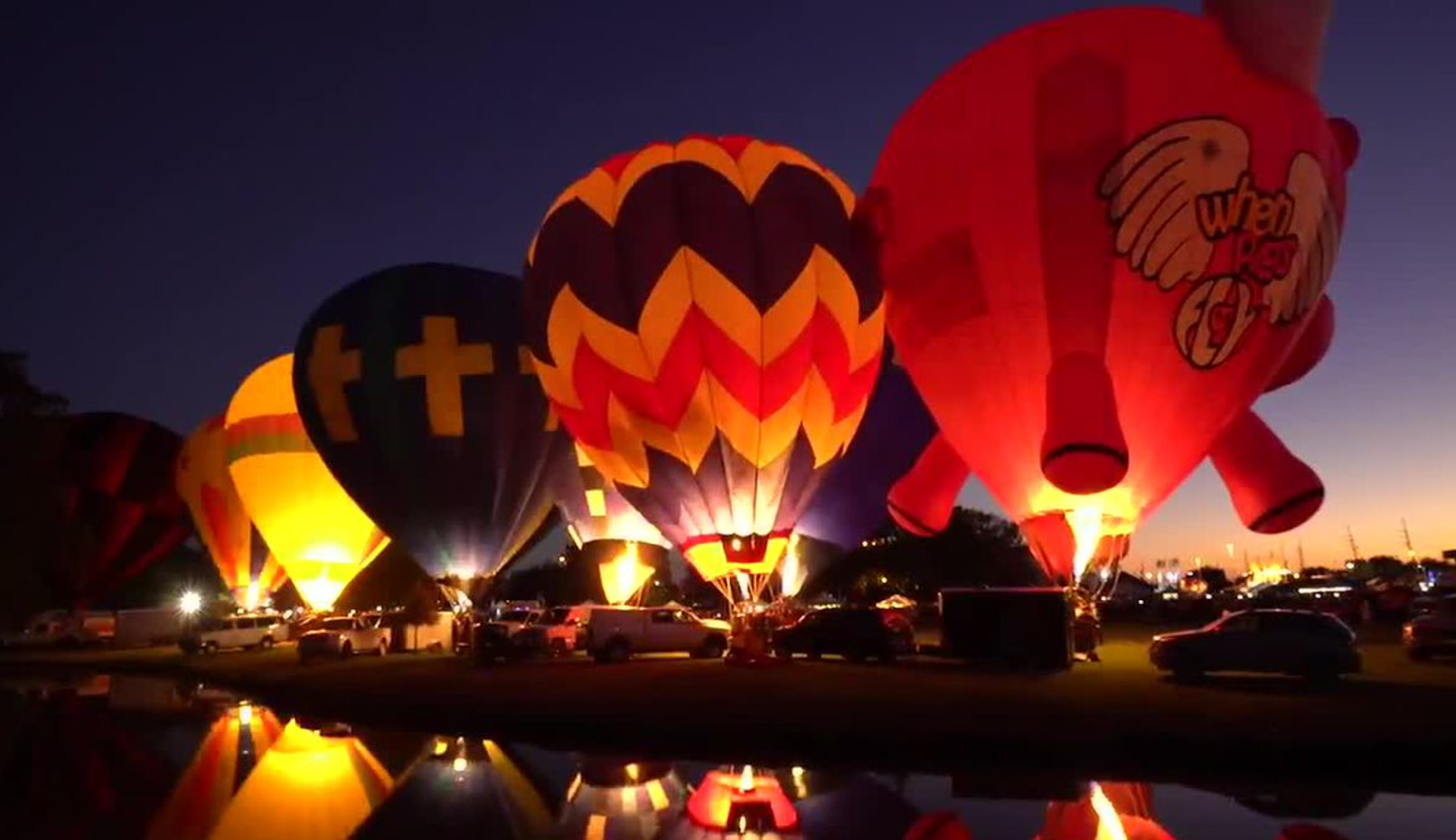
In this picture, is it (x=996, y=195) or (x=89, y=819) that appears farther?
(x=996, y=195)

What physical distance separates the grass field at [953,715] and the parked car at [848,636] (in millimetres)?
1878

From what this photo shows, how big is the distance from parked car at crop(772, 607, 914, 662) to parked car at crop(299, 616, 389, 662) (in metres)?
11.5

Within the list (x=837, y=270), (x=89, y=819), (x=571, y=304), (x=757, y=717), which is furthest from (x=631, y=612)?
(x=89, y=819)

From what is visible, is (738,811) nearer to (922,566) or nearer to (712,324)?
(712,324)

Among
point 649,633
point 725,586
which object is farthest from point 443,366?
point 725,586

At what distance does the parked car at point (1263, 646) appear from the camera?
17406mm

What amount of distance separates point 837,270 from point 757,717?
10894 millimetres

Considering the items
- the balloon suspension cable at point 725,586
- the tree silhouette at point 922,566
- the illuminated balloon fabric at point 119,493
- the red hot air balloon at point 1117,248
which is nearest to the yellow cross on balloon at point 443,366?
the balloon suspension cable at point 725,586

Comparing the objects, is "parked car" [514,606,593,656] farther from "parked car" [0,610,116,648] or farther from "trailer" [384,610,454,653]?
"parked car" [0,610,116,648]

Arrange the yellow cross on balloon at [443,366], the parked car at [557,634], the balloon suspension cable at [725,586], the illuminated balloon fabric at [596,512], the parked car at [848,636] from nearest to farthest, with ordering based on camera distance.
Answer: the balloon suspension cable at [725,586] → the parked car at [848,636] → the parked car at [557,634] → the yellow cross on balloon at [443,366] → the illuminated balloon fabric at [596,512]

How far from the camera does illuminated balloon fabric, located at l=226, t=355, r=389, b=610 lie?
35531mm

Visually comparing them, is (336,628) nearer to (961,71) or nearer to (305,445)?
(305,445)

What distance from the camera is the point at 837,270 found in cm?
2225

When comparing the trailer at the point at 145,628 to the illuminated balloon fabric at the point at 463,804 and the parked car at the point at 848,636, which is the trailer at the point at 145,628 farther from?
the illuminated balloon fabric at the point at 463,804
